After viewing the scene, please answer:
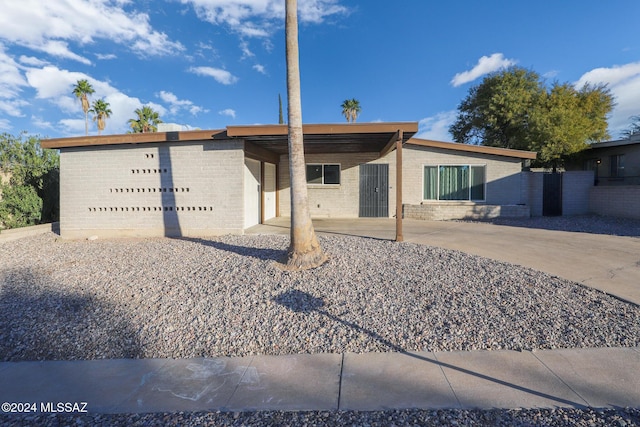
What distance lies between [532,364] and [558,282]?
2.63m

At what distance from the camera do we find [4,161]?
1095cm

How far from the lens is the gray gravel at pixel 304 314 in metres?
2.59

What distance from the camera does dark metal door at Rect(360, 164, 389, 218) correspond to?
542 inches

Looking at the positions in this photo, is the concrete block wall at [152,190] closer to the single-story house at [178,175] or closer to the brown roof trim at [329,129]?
the single-story house at [178,175]

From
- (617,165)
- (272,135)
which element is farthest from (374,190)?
(617,165)

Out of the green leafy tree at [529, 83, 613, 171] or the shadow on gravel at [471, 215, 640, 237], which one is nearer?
the shadow on gravel at [471, 215, 640, 237]

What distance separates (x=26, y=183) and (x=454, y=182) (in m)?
16.2

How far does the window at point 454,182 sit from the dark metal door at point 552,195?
271 centimetres

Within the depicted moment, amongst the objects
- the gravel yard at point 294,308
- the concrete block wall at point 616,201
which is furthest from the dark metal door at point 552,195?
the gravel yard at point 294,308

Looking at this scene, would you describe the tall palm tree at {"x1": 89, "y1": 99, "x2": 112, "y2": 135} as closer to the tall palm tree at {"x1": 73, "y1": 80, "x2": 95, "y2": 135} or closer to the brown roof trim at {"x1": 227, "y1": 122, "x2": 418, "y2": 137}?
the tall palm tree at {"x1": 73, "y1": 80, "x2": 95, "y2": 135}

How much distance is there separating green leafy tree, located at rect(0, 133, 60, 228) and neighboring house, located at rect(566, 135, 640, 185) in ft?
78.7

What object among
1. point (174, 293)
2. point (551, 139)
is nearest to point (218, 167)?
point (174, 293)

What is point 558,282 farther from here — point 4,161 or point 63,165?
point 4,161

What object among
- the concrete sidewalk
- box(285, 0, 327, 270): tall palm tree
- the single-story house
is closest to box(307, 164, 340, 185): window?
the single-story house
